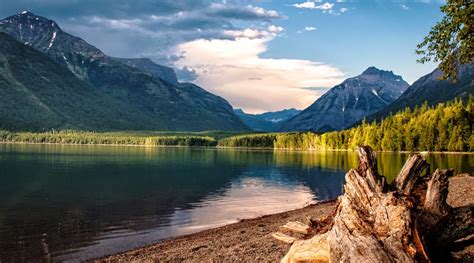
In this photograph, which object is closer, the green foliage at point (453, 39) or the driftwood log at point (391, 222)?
the driftwood log at point (391, 222)

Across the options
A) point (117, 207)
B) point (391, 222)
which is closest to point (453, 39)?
point (391, 222)

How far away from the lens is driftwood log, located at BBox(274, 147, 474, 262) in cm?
1252

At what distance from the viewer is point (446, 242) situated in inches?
556

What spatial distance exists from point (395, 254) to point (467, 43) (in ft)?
80.3

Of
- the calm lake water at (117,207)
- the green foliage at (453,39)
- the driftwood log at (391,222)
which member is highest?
the green foliage at (453,39)

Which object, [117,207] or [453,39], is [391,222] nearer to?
[453,39]

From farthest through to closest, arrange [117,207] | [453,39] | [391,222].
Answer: [117,207] → [453,39] → [391,222]

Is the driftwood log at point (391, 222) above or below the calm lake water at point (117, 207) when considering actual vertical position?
above

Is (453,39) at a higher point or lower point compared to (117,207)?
higher

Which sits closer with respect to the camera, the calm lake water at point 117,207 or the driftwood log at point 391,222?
the driftwood log at point 391,222

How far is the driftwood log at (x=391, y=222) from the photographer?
493 inches

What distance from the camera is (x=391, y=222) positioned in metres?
13.0

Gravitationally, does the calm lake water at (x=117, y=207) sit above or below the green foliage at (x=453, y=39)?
below

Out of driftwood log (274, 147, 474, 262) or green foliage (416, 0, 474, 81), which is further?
green foliage (416, 0, 474, 81)
